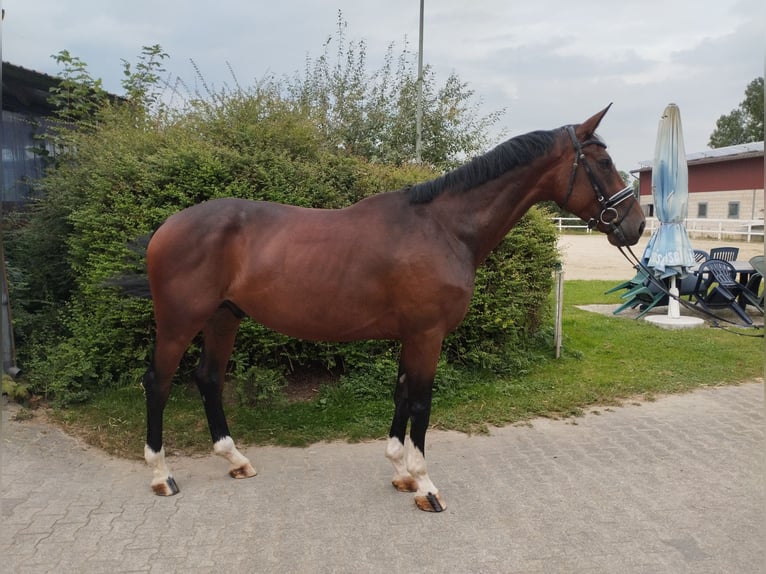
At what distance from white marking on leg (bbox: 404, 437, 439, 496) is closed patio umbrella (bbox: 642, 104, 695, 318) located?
21.2ft

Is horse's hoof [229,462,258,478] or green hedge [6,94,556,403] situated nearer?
horse's hoof [229,462,258,478]

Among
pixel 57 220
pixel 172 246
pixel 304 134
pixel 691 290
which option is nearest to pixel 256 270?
pixel 172 246

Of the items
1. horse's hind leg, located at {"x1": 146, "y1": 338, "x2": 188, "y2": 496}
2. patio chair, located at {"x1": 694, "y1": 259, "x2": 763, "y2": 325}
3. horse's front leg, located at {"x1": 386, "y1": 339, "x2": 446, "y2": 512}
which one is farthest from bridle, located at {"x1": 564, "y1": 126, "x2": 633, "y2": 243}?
patio chair, located at {"x1": 694, "y1": 259, "x2": 763, "y2": 325}

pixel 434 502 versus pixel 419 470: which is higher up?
pixel 419 470

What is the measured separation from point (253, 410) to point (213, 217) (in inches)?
79.5

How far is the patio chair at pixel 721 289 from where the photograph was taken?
27.5 ft

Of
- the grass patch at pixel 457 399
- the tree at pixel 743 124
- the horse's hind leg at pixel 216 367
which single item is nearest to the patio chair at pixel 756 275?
the grass patch at pixel 457 399

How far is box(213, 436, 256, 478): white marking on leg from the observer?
11.7 feet

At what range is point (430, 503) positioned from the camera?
10.4 ft

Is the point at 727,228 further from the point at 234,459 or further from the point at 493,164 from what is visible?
the point at 234,459

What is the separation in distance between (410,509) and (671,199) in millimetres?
7106

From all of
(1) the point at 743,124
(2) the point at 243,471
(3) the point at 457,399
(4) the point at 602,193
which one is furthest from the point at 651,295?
(1) the point at 743,124

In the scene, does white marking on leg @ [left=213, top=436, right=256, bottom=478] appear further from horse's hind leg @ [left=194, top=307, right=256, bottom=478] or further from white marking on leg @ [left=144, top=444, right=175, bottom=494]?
white marking on leg @ [left=144, top=444, right=175, bottom=494]

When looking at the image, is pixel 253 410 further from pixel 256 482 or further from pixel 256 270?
pixel 256 270
